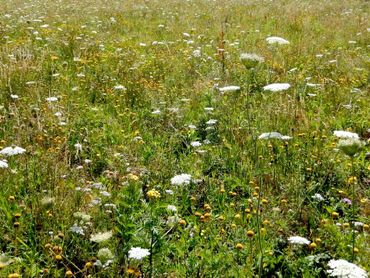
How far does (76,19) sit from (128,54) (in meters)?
4.39

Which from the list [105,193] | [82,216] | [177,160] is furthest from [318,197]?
[82,216]

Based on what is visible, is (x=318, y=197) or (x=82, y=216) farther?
(x=318, y=197)

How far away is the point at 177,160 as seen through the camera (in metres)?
4.13

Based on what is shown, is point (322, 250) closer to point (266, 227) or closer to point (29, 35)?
point (266, 227)

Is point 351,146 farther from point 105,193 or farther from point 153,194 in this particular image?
point 105,193

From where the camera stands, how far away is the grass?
2.68 m

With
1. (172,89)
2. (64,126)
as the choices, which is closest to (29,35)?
(172,89)

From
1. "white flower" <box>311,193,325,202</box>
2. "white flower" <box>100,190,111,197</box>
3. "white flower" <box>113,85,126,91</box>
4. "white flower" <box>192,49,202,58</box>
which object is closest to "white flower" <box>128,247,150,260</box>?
"white flower" <box>100,190,111,197</box>

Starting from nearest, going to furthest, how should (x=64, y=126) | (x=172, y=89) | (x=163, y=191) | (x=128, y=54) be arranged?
(x=163, y=191) → (x=64, y=126) → (x=172, y=89) → (x=128, y=54)

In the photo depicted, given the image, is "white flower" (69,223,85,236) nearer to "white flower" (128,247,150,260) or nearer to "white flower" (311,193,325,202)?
"white flower" (128,247,150,260)

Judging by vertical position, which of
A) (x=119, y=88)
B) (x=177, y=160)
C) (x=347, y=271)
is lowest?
(x=177, y=160)

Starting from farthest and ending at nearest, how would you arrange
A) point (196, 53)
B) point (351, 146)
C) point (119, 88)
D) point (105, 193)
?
point (196, 53), point (119, 88), point (105, 193), point (351, 146)

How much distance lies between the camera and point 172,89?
5.90m

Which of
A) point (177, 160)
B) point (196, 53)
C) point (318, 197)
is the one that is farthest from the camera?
point (196, 53)
